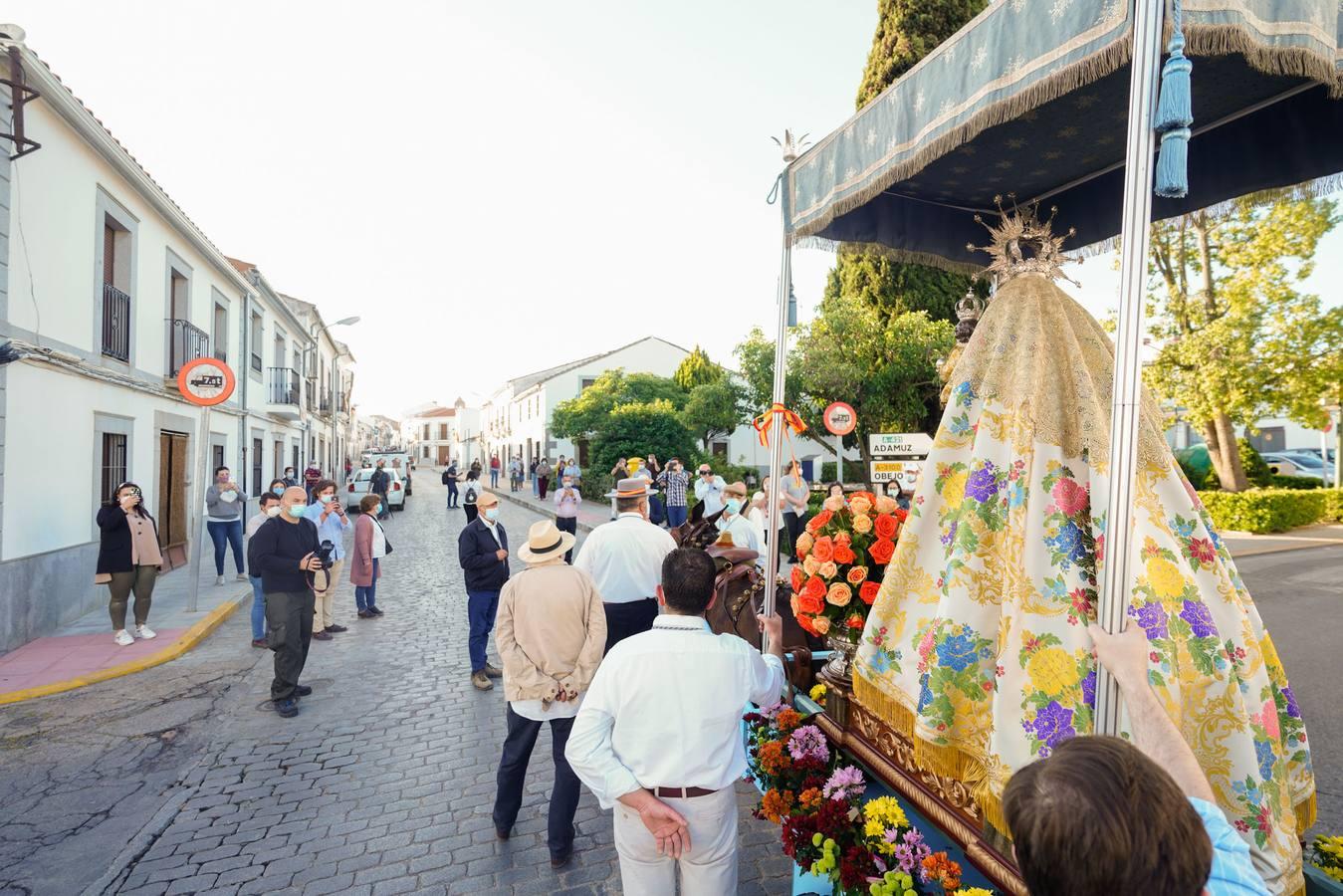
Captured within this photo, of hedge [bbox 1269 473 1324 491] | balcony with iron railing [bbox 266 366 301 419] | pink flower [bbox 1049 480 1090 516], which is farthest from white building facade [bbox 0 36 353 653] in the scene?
hedge [bbox 1269 473 1324 491]

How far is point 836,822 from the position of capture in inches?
102

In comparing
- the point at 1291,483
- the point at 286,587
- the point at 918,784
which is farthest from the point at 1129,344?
the point at 1291,483

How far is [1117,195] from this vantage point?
11.7 ft

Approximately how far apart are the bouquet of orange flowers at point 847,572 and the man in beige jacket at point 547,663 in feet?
3.96

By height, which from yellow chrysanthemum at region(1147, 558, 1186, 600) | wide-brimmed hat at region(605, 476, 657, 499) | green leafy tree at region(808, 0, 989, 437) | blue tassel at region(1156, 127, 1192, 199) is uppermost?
green leafy tree at region(808, 0, 989, 437)

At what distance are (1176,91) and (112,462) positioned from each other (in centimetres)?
1296

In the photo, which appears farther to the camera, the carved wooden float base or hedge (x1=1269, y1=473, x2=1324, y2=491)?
hedge (x1=1269, y1=473, x2=1324, y2=491)

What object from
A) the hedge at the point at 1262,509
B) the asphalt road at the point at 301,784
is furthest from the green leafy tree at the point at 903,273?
the asphalt road at the point at 301,784

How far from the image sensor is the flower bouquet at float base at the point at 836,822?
2.25 meters

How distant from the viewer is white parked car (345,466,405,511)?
2219 centimetres

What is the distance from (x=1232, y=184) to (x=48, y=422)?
447 inches

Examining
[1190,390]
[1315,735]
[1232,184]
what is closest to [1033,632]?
[1232,184]

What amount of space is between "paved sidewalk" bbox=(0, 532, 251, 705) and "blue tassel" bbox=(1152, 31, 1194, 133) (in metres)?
8.45

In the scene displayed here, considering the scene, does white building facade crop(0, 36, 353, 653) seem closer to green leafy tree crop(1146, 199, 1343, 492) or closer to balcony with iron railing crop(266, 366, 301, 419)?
balcony with iron railing crop(266, 366, 301, 419)
